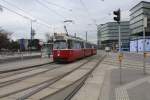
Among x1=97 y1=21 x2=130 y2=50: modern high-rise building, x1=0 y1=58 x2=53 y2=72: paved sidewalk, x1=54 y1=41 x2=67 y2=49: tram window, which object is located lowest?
x1=0 y1=58 x2=53 y2=72: paved sidewalk

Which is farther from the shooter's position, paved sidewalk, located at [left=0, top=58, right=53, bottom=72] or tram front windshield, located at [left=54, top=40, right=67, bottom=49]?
tram front windshield, located at [left=54, top=40, right=67, bottom=49]

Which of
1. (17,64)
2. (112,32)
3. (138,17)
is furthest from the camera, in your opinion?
(112,32)

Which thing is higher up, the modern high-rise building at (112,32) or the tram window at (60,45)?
the modern high-rise building at (112,32)

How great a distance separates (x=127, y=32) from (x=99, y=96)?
114519 mm

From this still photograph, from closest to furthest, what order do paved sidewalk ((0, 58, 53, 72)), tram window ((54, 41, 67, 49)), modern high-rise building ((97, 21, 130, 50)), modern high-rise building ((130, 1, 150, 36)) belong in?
paved sidewalk ((0, 58, 53, 72)), tram window ((54, 41, 67, 49)), modern high-rise building ((130, 1, 150, 36)), modern high-rise building ((97, 21, 130, 50))

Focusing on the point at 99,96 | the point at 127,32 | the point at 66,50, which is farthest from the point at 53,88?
the point at 127,32

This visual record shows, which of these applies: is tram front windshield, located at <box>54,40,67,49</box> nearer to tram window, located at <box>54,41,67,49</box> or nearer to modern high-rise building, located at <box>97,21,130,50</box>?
tram window, located at <box>54,41,67,49</box>

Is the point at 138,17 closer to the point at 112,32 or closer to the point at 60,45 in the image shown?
the point at 112,32

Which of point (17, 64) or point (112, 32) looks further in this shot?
point (112, 32)

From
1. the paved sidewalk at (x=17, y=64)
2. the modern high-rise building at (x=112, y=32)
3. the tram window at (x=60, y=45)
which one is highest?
the modern high-rise building at (x=112, y=32)

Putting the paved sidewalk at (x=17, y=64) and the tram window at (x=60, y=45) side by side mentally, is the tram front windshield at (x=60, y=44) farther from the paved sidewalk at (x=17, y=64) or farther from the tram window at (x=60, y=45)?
the paved sidewalk at (x=17, y=64)

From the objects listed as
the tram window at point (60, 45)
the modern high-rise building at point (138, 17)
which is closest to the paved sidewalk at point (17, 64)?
the tram window at point (60, 45)

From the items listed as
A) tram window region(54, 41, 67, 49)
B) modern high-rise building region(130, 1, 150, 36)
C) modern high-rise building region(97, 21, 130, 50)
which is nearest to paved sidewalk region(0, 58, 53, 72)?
tram window region(54, 41, 67, 49)

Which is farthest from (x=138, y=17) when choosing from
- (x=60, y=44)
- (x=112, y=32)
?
(x=60, y=44)
